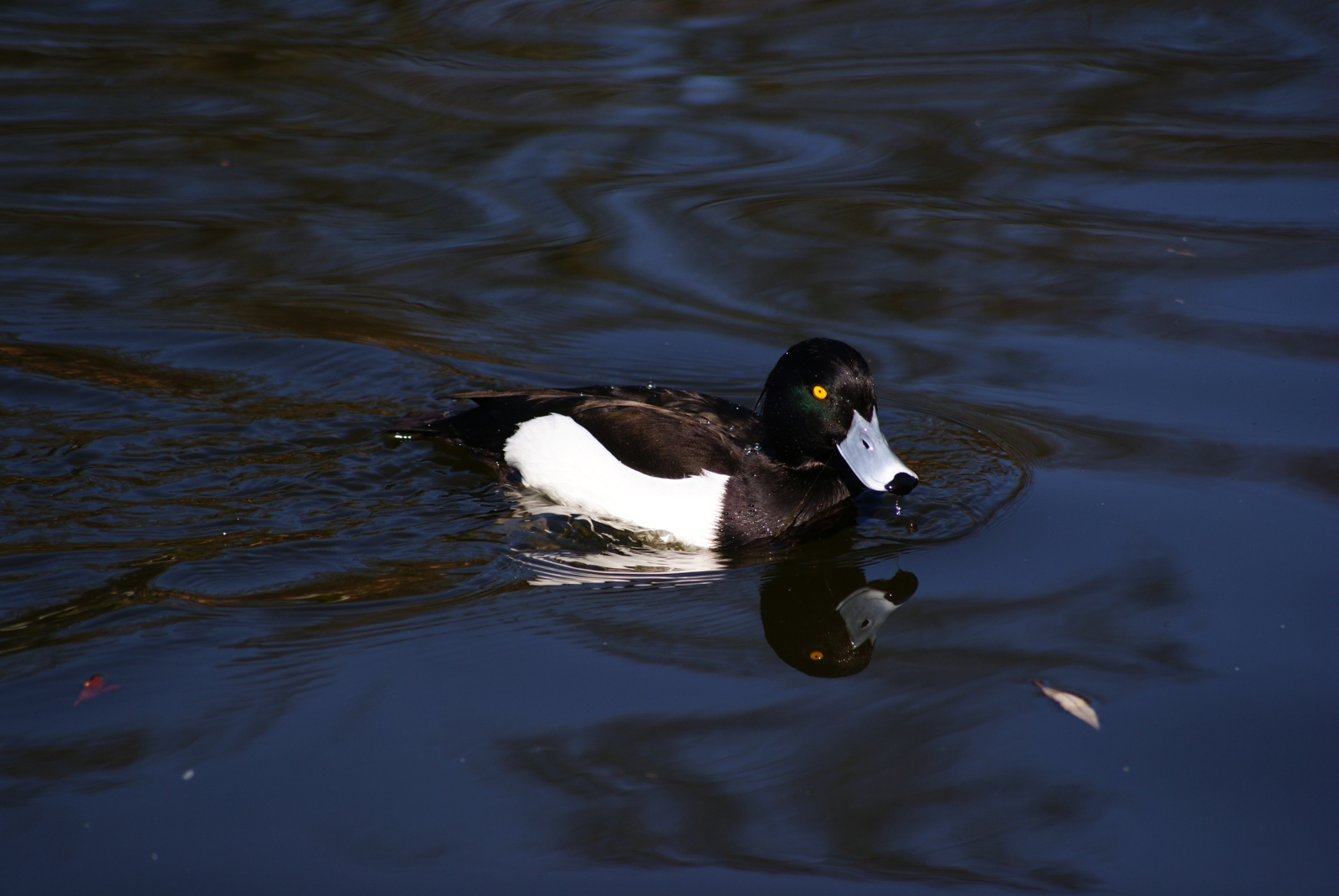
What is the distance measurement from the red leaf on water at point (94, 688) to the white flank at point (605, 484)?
1.98 metres

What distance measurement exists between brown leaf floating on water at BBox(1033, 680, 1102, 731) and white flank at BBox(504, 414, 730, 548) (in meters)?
1.51

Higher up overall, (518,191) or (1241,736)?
(518,191)

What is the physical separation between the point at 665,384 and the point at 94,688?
10.4ft

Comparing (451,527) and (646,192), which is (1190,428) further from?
(646,192)

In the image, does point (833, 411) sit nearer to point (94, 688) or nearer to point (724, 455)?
point (724, 455)

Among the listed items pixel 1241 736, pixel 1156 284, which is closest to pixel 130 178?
pixel 1156 284

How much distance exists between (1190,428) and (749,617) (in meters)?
2.39

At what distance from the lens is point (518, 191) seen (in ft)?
27.6

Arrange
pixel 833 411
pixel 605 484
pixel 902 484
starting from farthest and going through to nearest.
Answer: pixel 605 484 < pixel 833 411 < pixel 902 484

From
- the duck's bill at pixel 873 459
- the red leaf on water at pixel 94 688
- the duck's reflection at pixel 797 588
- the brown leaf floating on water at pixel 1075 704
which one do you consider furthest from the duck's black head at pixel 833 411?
the red leaf on water at pixel 94 688

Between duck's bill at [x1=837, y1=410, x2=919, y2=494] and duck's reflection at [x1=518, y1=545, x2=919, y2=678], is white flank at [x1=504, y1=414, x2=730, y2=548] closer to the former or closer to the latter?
duck's reflection at [x1=518, y1=545, x2=919, y2=678]

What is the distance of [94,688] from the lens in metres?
3.90

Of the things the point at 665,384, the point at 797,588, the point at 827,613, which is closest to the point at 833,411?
the point at 797,588

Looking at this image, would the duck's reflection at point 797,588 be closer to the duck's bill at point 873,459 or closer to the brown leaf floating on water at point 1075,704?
the duck's bill at point 873,459
